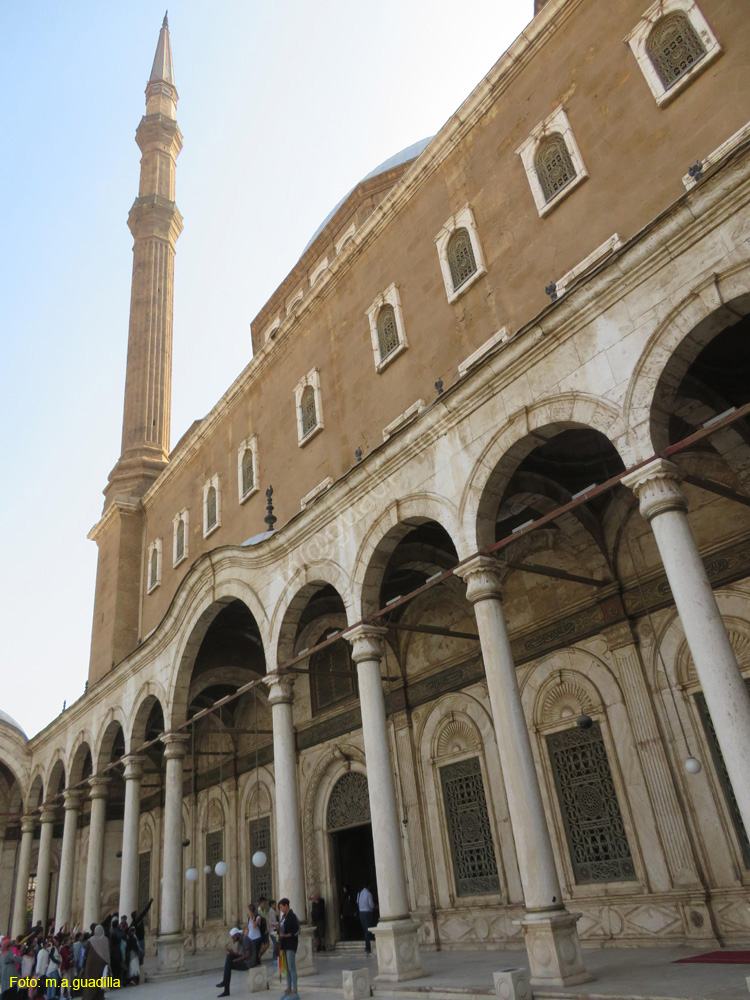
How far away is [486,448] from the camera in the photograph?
8672 mm

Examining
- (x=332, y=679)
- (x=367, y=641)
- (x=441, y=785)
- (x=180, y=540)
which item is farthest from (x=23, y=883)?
(x=367, y=641)

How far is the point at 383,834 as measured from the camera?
356 inches

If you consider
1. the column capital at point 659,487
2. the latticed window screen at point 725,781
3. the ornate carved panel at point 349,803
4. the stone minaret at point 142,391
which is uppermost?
the stone minaret at point 142,391

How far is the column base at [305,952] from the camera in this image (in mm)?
10102

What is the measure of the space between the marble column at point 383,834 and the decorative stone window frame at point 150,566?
413 inches

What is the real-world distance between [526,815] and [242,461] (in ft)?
33.3

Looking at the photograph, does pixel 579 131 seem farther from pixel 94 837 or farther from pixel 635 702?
pixel 94 837

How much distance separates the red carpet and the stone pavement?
180mm

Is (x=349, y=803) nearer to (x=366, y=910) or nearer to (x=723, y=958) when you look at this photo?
(x=366, y=910)

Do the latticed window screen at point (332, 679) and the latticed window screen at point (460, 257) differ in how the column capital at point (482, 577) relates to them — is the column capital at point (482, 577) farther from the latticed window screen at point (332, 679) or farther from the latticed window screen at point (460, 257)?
the latticed window screen at point (332, 679)

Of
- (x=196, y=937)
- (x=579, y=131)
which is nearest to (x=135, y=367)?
(x=196, y=937)

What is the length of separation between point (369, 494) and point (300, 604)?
7.52ft

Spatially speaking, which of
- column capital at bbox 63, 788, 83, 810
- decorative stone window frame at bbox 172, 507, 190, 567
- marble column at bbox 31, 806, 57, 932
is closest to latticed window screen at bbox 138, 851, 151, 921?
marble column at bbox 31, 806, 57, 932

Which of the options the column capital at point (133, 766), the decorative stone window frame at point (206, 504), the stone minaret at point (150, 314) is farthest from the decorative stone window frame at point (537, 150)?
the stone minaret at point (150, 314)
